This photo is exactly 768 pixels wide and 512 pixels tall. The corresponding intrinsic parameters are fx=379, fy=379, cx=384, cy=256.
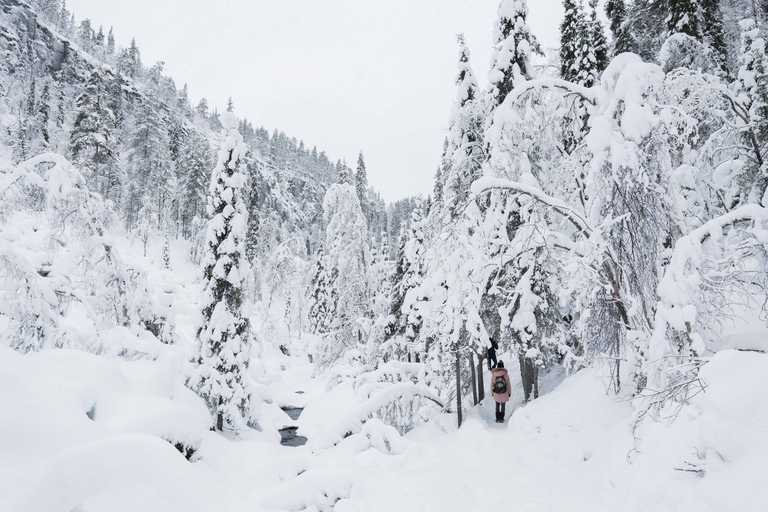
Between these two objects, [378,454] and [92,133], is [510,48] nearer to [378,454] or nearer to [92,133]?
[378,454]

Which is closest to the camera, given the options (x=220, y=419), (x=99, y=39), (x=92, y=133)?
(x=220, y=419)

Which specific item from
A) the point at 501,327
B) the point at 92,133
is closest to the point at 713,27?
the point at 501,327

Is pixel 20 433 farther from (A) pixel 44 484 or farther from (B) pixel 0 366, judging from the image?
(A) pixel 44 484

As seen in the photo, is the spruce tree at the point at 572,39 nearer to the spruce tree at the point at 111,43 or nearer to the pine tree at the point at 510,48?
the pine tree at the point at 510,48

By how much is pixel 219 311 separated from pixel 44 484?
39.3 feet

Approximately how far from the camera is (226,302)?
14391 millimetres

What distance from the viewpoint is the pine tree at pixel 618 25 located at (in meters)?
20.2

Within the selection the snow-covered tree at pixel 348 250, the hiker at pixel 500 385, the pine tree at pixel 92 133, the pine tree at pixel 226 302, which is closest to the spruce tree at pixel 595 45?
the snow-covered tree at pixel 348 250

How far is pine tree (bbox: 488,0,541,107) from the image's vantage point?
11500 millimetres

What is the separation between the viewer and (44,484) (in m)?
2.67

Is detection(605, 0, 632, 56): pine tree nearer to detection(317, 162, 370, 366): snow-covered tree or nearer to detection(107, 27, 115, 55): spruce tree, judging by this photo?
detection(317, 162, 370, 366): snow-covered tree

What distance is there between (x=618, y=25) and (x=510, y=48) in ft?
47.6

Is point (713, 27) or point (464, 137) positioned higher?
point (713, 27)

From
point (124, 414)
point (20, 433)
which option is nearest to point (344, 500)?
point (124, 414)
